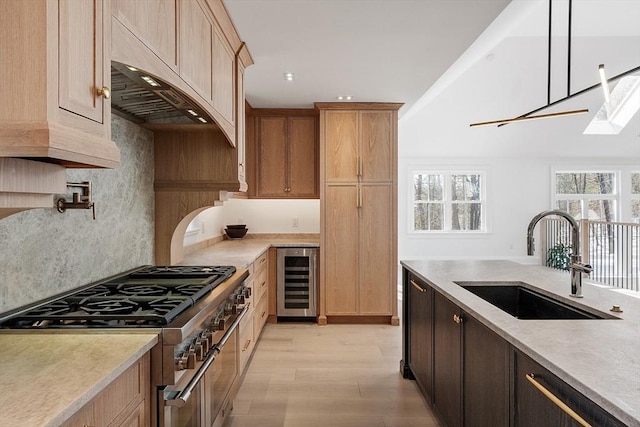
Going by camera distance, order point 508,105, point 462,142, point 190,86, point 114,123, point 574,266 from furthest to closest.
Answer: point 462,142
point 508,105
point 114,123
point 190,86
point 574,266

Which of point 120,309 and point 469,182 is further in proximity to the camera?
point 469,182

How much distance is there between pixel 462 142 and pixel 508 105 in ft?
3.88

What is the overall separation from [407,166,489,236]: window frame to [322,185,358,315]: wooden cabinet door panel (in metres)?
3.99

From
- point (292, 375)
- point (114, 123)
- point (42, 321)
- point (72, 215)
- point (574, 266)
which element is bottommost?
point (292, 375)

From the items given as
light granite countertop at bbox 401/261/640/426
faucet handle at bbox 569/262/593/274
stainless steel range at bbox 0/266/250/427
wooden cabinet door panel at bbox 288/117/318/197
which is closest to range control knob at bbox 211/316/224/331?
stainless steel range at bbox 0/266/250/427

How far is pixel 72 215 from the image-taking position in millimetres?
1872

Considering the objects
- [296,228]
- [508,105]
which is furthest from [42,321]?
[508,105]

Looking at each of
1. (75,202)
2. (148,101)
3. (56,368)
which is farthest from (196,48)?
(56,368)

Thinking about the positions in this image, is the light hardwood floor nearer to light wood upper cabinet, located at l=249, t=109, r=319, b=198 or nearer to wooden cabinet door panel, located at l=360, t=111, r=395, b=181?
light wood upper cabinet, located at l=249, t=109, r=319, b=198

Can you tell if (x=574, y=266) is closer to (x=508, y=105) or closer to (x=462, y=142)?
(x=508, y=105)

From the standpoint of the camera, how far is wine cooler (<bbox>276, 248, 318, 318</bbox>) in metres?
4.58

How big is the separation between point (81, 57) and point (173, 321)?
90 cm

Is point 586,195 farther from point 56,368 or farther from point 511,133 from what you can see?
point 56,368

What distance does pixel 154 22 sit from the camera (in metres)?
1.59
